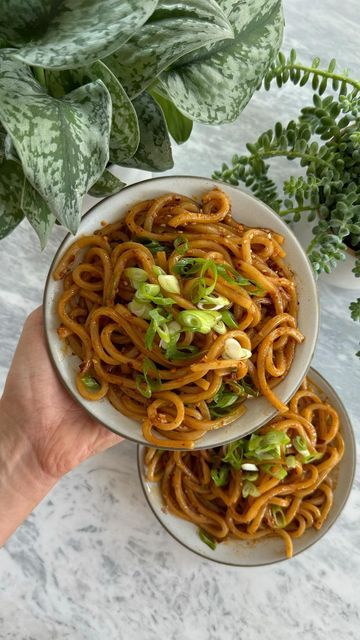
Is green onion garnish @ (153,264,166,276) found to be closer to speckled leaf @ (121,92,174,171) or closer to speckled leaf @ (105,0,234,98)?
speckled leaf @ (121,92,174,171)

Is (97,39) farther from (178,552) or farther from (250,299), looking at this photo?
(178,552)

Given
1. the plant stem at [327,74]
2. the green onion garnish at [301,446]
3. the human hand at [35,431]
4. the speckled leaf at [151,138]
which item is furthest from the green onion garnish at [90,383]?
the plant stem at [327,74]

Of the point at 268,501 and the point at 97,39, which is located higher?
the point at 97,39

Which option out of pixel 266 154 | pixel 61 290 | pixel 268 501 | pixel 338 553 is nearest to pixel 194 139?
pixel 266 154

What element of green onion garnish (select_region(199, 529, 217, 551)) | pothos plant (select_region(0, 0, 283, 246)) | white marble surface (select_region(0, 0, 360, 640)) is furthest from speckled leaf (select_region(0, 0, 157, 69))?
green onion garnish (select_region(199, 529, 217, 551))

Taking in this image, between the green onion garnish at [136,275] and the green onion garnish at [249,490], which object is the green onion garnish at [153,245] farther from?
the green onion garnish at [249,490]

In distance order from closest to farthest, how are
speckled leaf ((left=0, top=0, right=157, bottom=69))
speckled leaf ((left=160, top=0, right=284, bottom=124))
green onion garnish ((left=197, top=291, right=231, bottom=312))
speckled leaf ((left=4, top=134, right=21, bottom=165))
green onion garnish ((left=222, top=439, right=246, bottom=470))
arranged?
speckled leaf ((left=0, top=0, right=157, bottom=69))
speckled leaf ((left=4, top=134, right=21, bottom=165))
speckled leaf ((left=160, top=0, right=284, bottom=124))
green onion garnish ((left=197, top=291, right=231, bottom=312))
green onion garnish ((left=222, top=439, right=246, bottom=470))
